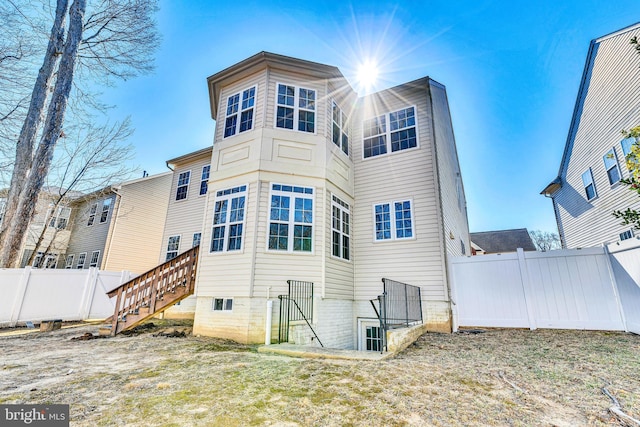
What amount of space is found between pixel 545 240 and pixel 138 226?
54.5 metres

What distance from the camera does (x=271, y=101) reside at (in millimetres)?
8406

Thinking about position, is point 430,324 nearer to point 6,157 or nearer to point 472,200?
point 472,200

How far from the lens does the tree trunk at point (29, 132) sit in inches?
277

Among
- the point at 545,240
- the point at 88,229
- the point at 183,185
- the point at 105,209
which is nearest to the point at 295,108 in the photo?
the point at 183,185

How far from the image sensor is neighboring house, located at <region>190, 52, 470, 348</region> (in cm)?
721

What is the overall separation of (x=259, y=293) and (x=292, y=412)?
452 cm

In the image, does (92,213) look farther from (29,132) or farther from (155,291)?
(155,291)

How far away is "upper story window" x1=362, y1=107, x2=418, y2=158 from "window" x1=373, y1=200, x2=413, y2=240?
6.76 feet

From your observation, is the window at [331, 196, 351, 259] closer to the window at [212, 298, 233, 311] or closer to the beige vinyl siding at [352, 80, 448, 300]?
the beige vinyl siding at [352, 80, 448, 300]

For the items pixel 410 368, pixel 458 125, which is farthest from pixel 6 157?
pixel 458 125

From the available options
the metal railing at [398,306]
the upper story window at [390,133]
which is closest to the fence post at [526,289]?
the metal railing at [398,306]

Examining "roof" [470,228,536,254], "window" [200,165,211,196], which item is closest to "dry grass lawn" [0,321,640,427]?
"window" [200,165,211,196]

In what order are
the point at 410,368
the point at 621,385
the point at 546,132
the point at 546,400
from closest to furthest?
the point at 546,400
the point at 621,385
the point at 410,368
the point at 546,132

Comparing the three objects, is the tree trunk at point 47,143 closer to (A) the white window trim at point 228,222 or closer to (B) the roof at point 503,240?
(A) the white window trim at point 228,222
